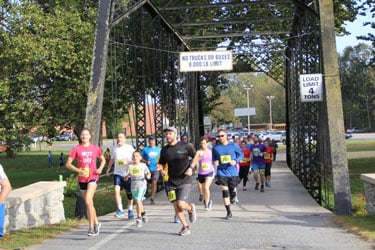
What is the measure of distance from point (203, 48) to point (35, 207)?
59.0 feet

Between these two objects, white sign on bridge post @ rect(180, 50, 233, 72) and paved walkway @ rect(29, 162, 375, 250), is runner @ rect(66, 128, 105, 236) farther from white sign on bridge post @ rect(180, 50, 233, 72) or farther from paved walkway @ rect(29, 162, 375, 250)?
white sign on bridge post @ rect(180, 50, 233, 72)

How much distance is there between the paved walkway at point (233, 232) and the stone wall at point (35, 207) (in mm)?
997

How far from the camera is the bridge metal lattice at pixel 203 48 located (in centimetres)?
1512

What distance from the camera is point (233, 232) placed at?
29.1 ft

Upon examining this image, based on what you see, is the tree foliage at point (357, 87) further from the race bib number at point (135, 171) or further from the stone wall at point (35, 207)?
the stone wall at point (35, 207)

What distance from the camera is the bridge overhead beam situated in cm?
1134

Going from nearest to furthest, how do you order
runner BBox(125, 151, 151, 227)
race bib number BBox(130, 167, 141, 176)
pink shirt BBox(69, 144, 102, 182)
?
pink shirt BBox(69, 144, 102, 182)
runner BBox(125, 151, 151, 227)
race bib number BBox(130, 167, 141, 176)

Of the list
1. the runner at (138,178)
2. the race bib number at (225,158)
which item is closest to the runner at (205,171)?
the race bib number at (225,158)

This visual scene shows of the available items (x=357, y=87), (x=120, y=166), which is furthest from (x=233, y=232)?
(x=357, y=87)

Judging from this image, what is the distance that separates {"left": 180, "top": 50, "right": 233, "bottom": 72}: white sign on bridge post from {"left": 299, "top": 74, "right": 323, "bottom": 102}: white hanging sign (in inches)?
182

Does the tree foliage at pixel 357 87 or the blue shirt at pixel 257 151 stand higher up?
the tree foliage at pixel 357 87

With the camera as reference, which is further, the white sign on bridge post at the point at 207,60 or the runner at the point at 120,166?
the white sign on bridge post at the point at 207,60

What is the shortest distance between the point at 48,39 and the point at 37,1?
4.93m

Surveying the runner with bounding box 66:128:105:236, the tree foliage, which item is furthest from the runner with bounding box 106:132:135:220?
the tree foliage
